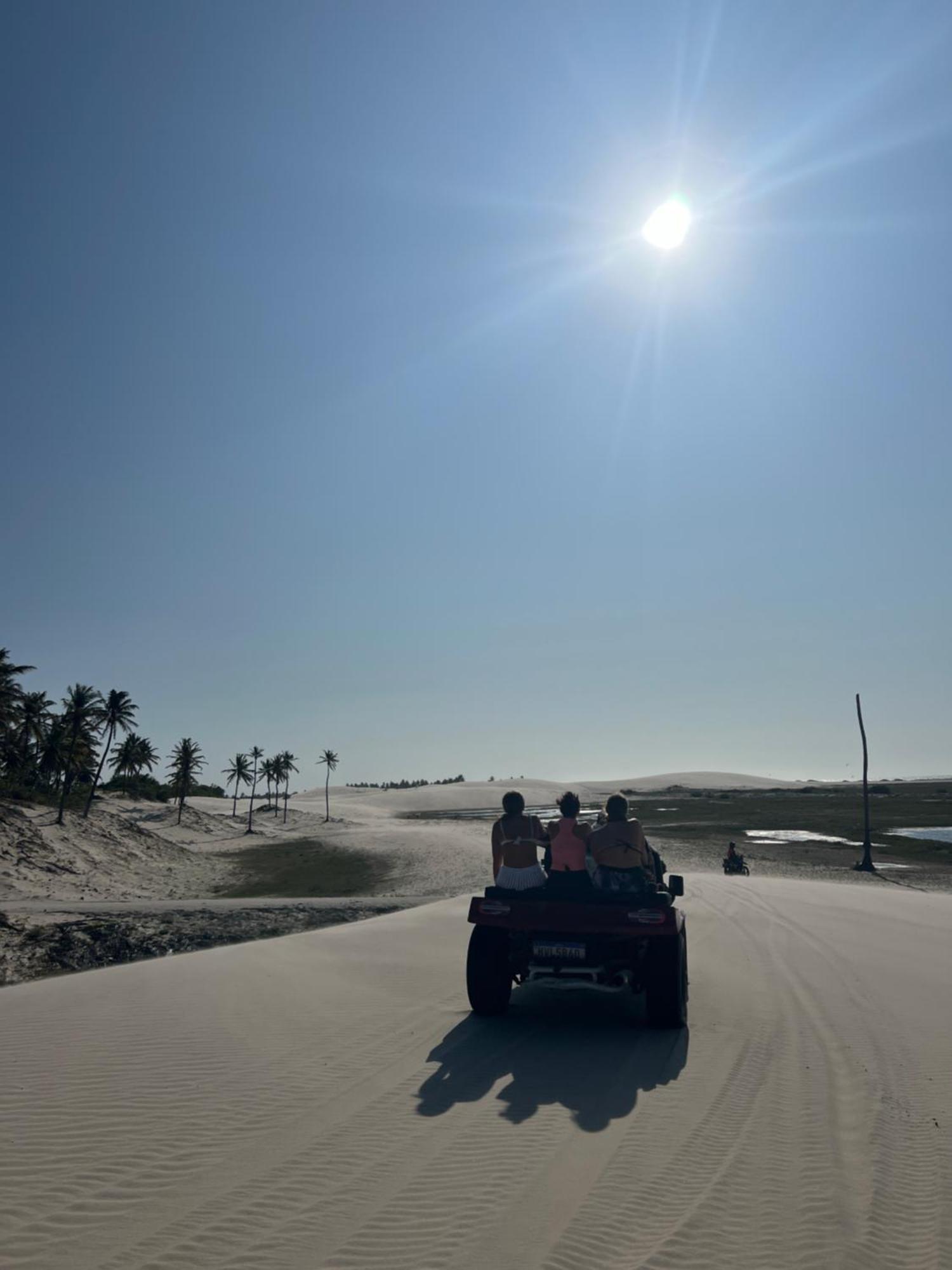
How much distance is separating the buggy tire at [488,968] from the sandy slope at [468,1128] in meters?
0.34

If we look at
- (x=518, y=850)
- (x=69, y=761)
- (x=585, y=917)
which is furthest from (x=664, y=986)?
(x=69, y=761)

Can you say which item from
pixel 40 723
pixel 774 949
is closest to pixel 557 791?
pixel 40 723

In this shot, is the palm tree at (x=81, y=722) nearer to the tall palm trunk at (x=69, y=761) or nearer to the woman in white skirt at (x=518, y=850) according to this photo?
the tall palm trunk at (x=69, y=761)

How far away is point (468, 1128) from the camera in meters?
6.07

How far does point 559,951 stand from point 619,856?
1.25m

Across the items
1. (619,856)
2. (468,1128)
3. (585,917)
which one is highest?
(619,856)

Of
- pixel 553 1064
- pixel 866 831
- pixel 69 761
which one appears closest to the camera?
pixel 553 1064

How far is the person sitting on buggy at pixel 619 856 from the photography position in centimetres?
918

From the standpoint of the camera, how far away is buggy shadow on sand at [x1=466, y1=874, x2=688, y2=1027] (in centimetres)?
853

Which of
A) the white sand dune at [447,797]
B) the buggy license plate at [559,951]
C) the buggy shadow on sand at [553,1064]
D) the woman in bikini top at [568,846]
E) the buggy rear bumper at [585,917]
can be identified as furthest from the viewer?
the white sand dune at [447,797]

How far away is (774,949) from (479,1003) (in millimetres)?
6890

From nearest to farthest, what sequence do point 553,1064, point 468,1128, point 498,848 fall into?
point 468,1128 → point 553,1064 → point 498,848

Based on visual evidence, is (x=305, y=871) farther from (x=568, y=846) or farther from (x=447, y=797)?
(x=447, y=797)

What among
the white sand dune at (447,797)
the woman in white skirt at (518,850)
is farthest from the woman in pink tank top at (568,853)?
the white sand dune at (447,797)
